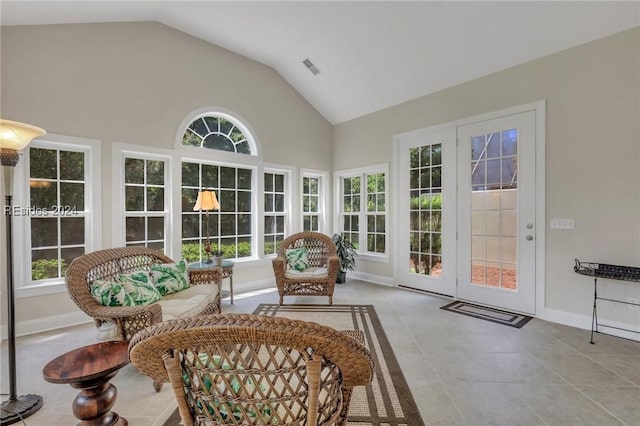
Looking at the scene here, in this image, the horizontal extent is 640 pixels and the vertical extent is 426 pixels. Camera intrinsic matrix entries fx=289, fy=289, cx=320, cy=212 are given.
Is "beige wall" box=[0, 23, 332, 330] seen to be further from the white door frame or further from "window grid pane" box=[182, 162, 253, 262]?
the white door frame

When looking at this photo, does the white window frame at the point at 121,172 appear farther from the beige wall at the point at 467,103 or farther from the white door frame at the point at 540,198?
the white door frame at the point at 540,198

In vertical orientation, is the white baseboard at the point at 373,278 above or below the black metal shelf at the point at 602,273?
below

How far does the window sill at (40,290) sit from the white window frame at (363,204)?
4.20 metres

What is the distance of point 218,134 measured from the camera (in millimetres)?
4457

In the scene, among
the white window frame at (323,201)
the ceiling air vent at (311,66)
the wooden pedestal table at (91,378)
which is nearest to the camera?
the wooden pedestal table at (91,378)

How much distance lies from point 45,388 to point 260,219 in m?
3.17

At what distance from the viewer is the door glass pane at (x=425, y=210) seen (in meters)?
4.36

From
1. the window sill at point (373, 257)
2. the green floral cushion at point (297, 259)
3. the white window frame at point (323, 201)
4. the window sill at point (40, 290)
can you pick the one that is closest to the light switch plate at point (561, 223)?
the window sill at point (373, 257)

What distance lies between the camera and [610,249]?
115 inches

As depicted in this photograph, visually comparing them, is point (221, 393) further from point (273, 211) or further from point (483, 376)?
point (273, 211)

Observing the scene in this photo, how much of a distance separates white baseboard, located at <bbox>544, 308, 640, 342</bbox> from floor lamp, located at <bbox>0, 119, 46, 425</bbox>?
4.65 meters

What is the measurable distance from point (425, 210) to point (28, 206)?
4906 millimetres

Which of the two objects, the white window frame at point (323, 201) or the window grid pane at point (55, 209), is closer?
the window grid pane at point (55, 209)

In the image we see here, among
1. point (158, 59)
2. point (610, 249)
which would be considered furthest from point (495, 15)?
point (158, 59)
